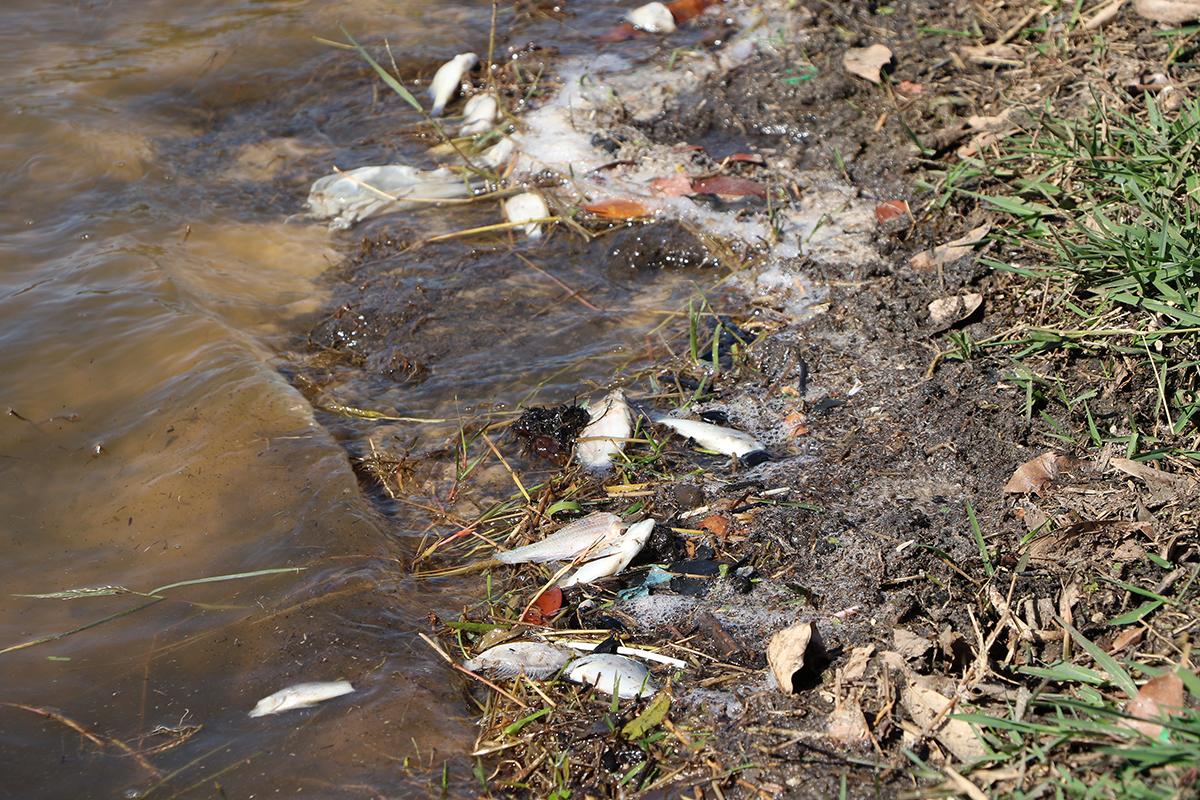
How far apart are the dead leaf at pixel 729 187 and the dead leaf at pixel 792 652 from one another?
7.74 ft

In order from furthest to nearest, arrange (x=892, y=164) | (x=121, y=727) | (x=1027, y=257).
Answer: (x=892, y=164), (x=1027, y=257), (x=121, y=727)

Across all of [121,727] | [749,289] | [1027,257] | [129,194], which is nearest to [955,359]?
[1027,257]

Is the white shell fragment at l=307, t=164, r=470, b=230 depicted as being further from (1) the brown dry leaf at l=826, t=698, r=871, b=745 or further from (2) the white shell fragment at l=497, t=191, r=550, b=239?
(1) the brown dry leaf at l=826, t=698, r=871, b=745

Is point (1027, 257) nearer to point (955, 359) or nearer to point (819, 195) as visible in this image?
point (955, 359)

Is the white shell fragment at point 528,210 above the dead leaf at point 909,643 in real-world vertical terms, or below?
below

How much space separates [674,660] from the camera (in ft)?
8.03

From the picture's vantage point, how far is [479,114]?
200 inches

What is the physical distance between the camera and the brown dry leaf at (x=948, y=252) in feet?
11.6

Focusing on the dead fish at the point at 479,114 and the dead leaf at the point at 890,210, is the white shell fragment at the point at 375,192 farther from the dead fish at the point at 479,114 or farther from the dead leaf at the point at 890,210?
the dead leaf at the point at 890,210

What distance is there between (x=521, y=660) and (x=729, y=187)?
8.00 feet

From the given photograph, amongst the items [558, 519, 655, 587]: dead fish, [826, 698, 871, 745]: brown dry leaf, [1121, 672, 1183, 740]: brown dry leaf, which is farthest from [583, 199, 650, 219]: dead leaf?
[1121, 672, 1183, 740]: brown dry leaf

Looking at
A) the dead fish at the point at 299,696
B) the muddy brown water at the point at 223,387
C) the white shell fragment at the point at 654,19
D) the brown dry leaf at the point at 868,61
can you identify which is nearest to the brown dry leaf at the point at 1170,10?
the brown dry leaf at the point at 868,61

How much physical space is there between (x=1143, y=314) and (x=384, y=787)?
90.5 inches

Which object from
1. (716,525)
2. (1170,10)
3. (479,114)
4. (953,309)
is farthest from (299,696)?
(1170,10)
